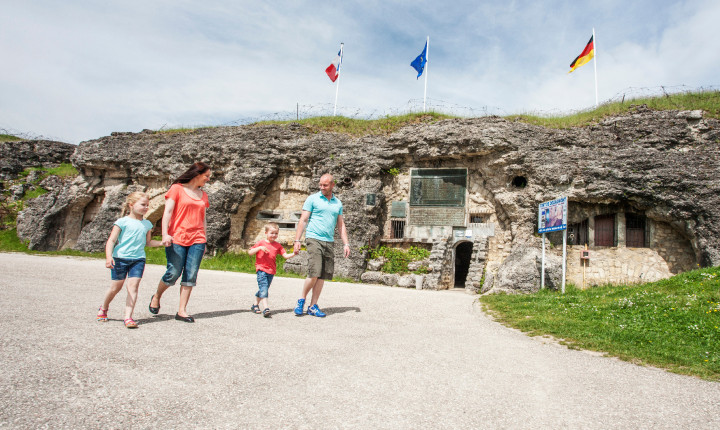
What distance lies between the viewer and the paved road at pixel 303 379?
2807 millimetres

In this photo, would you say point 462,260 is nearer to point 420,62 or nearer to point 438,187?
point 438,187

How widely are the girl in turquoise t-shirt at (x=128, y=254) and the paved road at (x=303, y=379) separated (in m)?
0.37

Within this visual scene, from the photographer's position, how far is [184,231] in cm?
558

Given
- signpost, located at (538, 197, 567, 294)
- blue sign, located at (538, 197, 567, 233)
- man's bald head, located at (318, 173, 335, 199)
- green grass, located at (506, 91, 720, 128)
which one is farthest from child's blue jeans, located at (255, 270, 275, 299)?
green grass, located at (506, 91, 720, 128)

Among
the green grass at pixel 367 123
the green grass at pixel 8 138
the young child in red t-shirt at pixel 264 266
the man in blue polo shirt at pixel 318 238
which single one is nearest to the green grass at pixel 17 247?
the green grass at pixel 8 138

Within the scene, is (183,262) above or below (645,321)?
above

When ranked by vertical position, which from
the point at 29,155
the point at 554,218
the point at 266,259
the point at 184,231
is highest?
the point at 29,155

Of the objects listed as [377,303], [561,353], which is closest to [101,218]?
[377,303]

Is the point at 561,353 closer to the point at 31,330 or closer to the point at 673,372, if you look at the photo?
the point at 673,372

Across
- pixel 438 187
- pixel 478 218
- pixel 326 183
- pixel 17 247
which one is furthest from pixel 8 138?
pixel 326 183

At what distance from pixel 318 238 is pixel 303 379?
3.27m

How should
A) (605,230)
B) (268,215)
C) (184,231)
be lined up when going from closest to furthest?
1. (184,231)
2. (605,230)
3. (268,215)

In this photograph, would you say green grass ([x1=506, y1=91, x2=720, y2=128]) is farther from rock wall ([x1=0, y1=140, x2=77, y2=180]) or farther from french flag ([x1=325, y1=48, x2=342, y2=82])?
rock wall ([x1=0, y1=140, x2=77, y2=180])

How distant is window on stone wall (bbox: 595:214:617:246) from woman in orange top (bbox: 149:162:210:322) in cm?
1624
